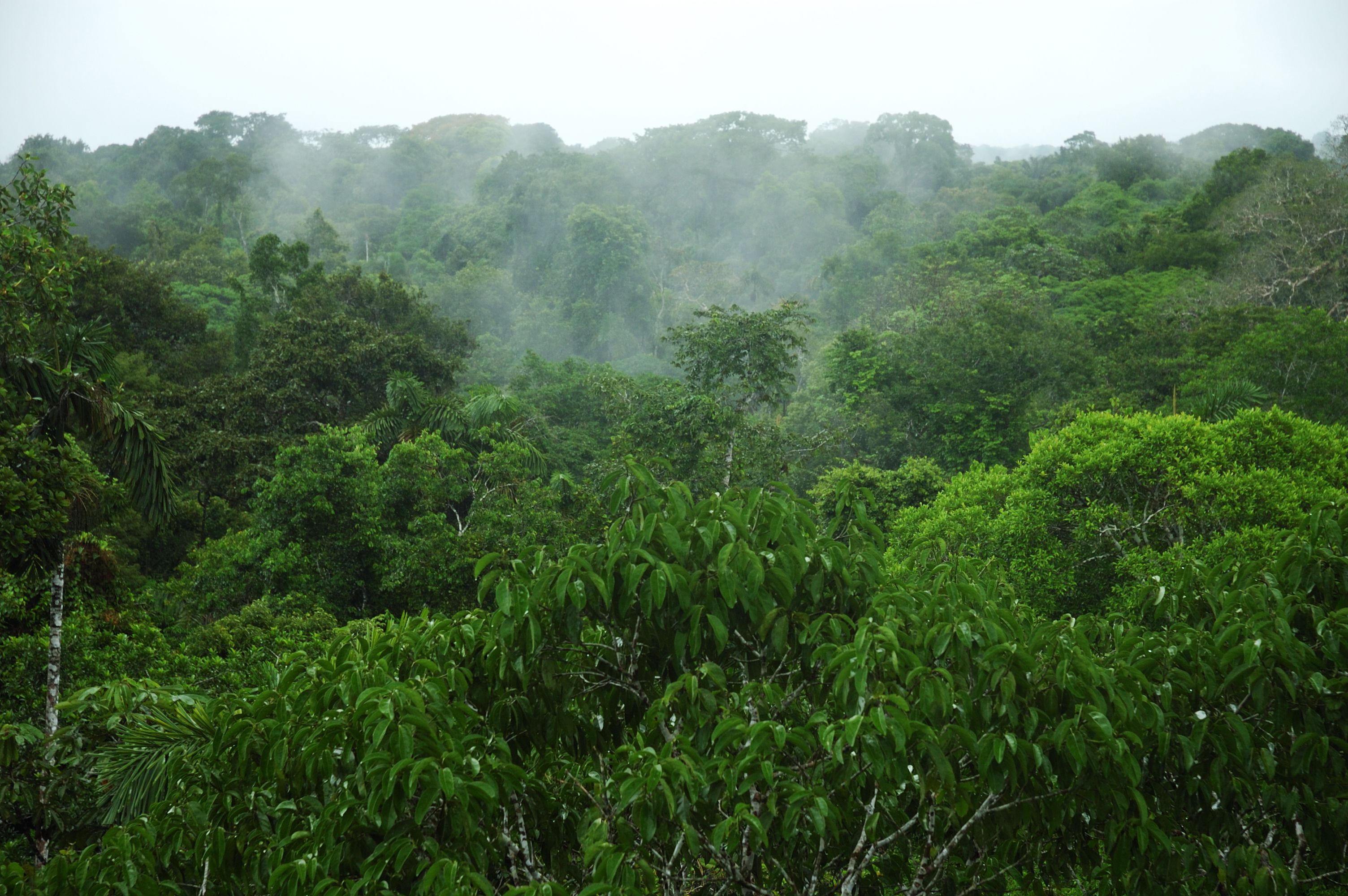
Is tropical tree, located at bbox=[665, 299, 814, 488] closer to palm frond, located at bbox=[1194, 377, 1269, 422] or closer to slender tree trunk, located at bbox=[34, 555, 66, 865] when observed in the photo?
palm frond, located at bbox=[1194, 377, 1269, 422]

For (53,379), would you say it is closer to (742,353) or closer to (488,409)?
(488,409)

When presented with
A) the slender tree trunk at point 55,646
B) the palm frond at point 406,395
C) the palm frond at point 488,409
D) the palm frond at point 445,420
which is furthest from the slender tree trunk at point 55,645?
the palm frond at point 406,395

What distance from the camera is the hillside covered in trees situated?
8.83 feet

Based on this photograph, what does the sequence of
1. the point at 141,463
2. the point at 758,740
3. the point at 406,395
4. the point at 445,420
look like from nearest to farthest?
the point at 758,740 → the point at 141,463 → the point at 445,420 → the point at 406,395

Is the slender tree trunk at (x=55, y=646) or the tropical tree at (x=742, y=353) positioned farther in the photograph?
the tropical tree at (x=742, y=353)

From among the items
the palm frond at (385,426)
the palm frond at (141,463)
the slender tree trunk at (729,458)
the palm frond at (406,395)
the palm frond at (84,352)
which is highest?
the palm frond at (84,352)

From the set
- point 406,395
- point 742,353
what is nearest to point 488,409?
point 406,395

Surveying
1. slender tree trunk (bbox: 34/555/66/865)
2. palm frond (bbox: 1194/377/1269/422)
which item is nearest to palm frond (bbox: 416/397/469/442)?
slender tree trunk (bbox: 34/555/66/865)

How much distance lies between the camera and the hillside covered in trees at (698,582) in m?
2.69

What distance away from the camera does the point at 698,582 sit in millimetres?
2914

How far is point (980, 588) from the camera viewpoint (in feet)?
10.9

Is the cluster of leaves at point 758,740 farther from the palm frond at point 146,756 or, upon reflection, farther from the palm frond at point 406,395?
the palm frond at point 406,395

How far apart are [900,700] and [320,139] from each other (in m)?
96.5

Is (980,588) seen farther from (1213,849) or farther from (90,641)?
(90,641)
